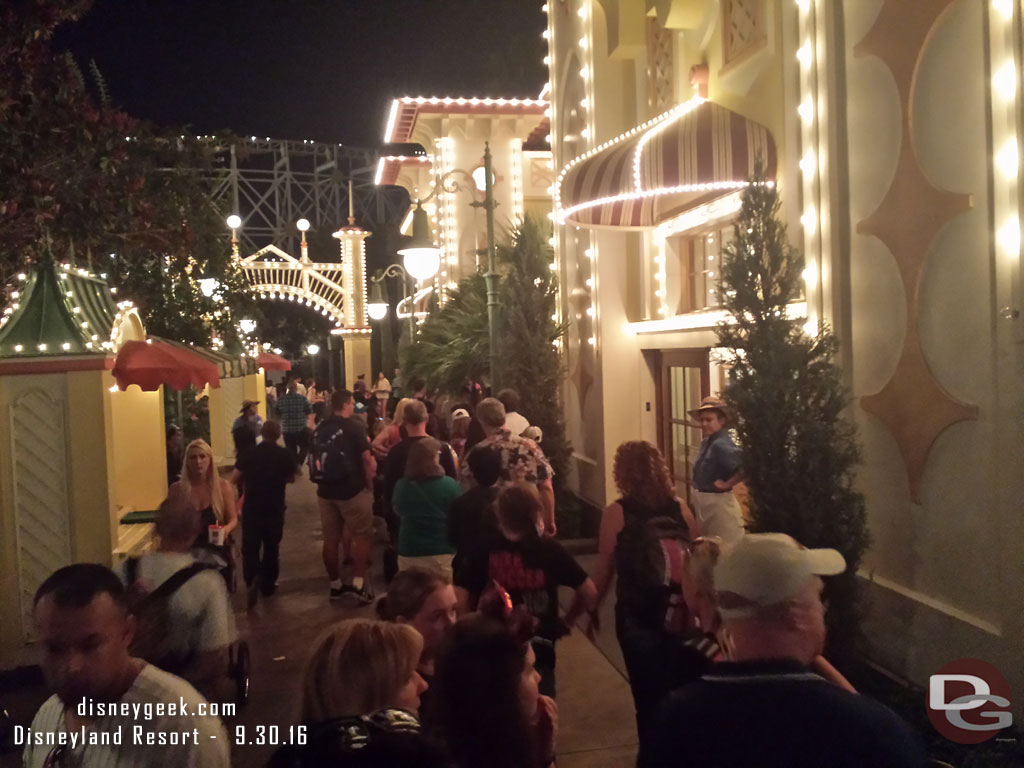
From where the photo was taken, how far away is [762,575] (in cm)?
218

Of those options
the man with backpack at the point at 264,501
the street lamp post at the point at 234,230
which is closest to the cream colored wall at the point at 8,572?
the man with backpack at the point at 264,501

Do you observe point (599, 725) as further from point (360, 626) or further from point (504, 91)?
point (504, 91)

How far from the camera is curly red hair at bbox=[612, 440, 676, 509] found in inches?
168

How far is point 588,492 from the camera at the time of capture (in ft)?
38.4

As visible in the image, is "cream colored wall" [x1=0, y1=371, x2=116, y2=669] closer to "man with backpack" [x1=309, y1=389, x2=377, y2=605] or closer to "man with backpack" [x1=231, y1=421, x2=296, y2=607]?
"man with backpack" [x1=231, y1=421, x2=296, y2=607]

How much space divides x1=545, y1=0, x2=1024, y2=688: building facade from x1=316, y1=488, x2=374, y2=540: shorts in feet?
12.1

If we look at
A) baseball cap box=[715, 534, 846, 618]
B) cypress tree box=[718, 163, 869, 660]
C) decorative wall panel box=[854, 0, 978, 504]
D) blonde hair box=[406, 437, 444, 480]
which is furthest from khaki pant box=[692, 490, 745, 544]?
baseball cap box=[715, 534, 846, 618]

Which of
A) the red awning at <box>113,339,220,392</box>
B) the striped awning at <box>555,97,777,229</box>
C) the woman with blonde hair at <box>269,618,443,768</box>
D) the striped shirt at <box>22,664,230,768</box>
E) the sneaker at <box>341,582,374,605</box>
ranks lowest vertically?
the sneaker at <box>341,582,374,605</box>

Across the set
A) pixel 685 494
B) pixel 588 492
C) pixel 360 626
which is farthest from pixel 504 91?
pixel 360 626

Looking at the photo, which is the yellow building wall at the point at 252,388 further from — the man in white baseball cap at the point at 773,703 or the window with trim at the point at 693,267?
the man in white baseball cap at the point at 773,703

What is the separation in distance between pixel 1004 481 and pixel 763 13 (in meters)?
4.62

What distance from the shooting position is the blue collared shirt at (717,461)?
21.2 feet

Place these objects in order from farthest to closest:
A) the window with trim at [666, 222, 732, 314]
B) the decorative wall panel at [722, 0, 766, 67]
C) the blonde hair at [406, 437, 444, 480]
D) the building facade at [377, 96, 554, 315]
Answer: the building facade at [377, 96, 554, 315]
the window with trim at [666, 222, 732, 314]
the decorative wall panel at [722, 0, 766, 67]
the blonde hair at [406, 437, 444, 480]

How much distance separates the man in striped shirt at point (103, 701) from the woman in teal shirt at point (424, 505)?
3174mm
